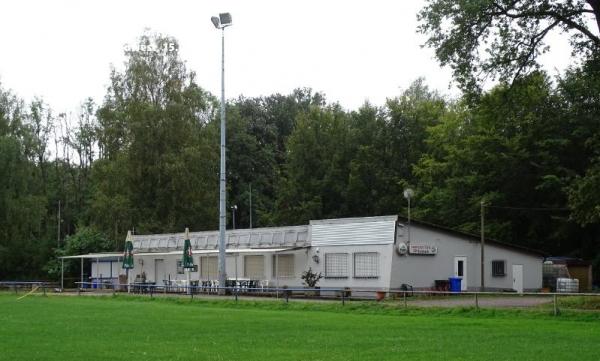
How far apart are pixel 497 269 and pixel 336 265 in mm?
8746

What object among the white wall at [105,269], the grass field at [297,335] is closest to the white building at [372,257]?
the white wall at [105,269]

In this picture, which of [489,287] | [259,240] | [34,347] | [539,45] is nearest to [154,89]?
[259,240]

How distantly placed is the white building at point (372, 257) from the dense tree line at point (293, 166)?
9196mm

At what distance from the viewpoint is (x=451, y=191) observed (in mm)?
57688

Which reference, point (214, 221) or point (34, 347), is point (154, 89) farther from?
point (34, 347)

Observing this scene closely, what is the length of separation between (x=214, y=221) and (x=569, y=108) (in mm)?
29510

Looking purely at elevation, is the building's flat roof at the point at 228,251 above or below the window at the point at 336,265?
above

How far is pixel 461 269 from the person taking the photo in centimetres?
4181

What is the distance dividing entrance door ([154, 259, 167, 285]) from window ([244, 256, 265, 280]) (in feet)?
26.6

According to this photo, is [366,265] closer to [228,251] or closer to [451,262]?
[451,262]

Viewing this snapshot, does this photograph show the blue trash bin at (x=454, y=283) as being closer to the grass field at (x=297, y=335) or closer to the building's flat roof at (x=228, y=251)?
the building's flat roof at (x=228, y=251)

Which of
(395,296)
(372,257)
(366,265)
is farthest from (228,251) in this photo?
(395,296)

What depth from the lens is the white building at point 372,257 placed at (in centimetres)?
3928

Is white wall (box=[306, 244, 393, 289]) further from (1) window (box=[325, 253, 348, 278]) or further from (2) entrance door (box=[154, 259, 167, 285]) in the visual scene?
(2) entrance door (box=[154, 259, 167, 285])
